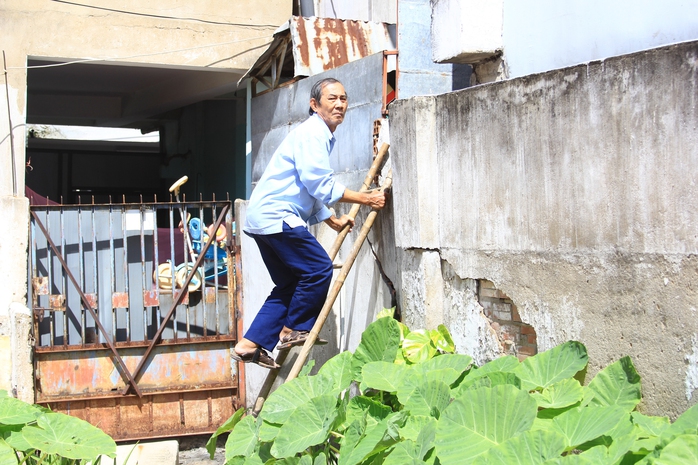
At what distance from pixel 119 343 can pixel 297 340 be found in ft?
10.0

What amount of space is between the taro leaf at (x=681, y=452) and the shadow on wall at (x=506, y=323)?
1264 millimetres

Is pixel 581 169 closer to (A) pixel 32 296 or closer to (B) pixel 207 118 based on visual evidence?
(A) pixel 32 296

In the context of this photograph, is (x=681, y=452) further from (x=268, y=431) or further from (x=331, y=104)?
(x=331, y=104)

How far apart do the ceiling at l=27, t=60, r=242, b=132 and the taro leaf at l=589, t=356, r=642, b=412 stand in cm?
673

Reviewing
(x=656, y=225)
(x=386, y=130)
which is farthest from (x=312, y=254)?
(x=656, y=225)

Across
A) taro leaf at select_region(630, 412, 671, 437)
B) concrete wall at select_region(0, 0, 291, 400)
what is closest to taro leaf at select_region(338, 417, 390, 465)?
taro leaf at select_region(630, 412, 671, 437)

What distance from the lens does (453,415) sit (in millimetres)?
2746

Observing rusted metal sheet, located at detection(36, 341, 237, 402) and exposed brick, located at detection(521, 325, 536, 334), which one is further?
rusted metal sheet, located at detection(36, 341, 237, 402)

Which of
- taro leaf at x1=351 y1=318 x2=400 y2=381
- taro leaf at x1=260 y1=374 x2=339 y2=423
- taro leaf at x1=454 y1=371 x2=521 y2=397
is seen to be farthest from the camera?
taro leaf at x1=351 y1=318 x2=400 y2=381

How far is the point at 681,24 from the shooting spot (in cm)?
309

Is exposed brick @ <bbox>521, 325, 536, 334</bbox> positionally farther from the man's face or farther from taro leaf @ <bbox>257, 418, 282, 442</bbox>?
the man's face

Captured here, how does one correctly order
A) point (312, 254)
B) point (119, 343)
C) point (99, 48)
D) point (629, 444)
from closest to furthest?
point (629, 444), point (312, 254), point (119, 343), point (99, 48)

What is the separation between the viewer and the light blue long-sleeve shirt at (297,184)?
13.1 ft

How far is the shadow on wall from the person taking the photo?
11.6 feet
